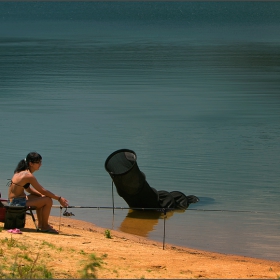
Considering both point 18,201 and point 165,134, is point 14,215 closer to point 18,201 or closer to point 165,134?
point 18,201

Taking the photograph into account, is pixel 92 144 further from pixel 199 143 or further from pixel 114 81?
pixel 114 81

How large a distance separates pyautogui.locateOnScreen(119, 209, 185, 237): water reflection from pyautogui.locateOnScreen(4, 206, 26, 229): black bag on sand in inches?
116

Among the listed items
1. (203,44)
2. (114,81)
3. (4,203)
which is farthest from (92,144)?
(203,44)

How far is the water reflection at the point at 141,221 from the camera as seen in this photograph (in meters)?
12.4

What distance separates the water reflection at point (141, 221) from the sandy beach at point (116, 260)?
191cm

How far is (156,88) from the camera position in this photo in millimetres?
28703

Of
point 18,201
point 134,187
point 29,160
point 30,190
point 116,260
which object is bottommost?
point 116,260

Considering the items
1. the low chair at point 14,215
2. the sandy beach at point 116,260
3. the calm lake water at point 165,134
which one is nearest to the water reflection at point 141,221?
the calm lake water at point 165,134

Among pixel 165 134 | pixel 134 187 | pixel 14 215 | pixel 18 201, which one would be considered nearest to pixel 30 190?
pixel 18 201

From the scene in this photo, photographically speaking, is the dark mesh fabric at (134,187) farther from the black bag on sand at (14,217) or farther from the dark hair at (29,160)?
the black bag on sand at (14,217)

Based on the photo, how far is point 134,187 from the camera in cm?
1279

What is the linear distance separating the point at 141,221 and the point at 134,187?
22.8 inches

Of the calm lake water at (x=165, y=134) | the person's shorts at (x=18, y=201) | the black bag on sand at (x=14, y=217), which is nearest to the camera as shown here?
the black bag on sand at (x=14, y=217)

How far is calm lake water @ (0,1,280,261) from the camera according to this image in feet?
42.2
